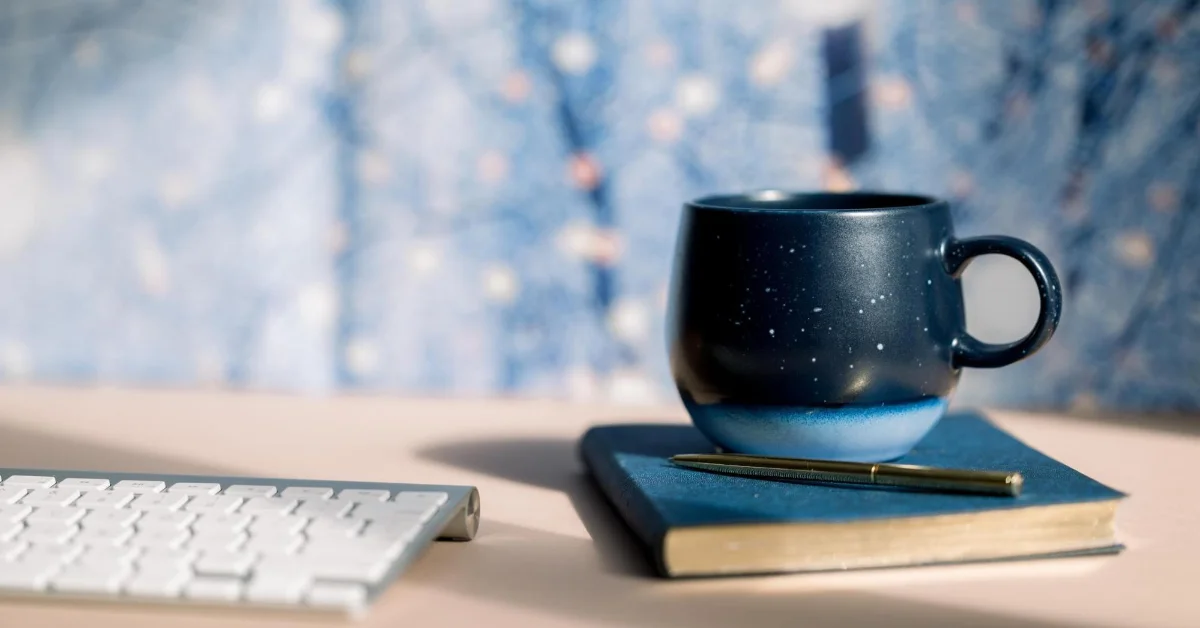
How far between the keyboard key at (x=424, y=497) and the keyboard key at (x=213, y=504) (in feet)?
0.27

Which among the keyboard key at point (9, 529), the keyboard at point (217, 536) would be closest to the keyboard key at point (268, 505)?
the keyboard at point (217, 536)

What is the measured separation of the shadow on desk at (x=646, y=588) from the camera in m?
0.51

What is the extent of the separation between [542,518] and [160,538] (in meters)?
0.21

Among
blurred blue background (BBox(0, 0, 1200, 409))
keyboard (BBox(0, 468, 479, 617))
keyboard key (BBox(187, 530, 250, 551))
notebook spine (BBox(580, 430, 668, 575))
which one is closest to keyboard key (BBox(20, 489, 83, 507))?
keyboard (BBox(0, 468, 479, 617))

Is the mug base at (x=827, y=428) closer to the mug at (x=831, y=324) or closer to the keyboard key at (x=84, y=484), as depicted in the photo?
the mug at (x=831, y=324)

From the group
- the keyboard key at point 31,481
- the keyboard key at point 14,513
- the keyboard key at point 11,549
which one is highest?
the keyboard key at point 31,481

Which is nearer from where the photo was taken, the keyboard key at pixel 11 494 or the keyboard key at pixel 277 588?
the keyboard key at pixel 277 588

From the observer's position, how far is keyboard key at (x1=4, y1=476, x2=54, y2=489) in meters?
0.64

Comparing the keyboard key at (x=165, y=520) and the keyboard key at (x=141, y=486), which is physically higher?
the keyboard key at (x=141, y=486)

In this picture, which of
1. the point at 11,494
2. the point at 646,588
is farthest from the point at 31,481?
the point at 646,588

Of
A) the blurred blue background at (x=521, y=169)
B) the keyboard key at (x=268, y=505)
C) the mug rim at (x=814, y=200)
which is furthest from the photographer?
the blurred blue background at (x=521, y=169)

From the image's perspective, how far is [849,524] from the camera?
56cm

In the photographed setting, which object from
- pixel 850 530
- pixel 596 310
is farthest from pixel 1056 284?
pixel 596 310

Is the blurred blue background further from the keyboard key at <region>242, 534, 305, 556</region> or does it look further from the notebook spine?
the keyboard key at <region>242, 534, 305, 556</region>
